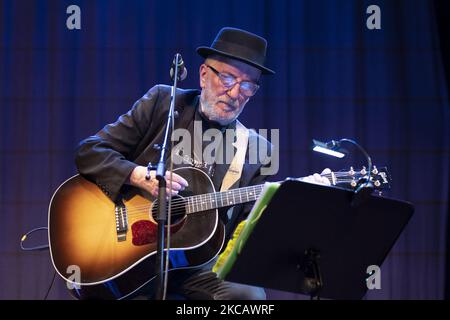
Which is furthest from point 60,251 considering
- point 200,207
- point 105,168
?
point 200,207

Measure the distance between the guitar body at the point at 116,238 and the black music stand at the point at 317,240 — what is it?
2.55ft

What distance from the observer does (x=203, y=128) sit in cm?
367

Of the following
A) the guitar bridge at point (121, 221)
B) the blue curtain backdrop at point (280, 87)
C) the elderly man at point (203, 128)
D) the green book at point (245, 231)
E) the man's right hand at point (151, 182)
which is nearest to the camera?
the green book at point (245, 231)

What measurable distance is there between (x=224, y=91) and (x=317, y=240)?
4.52ft

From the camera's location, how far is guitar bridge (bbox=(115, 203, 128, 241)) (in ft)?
10.6

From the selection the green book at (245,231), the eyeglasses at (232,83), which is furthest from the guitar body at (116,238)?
the green book at (245,231)

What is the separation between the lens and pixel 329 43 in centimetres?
466

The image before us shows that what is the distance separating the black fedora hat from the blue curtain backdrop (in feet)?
3.55

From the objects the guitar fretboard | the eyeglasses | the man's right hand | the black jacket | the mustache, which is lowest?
the guitar fretboard

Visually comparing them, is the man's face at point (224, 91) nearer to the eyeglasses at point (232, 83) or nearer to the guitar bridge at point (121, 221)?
the eyeglasses at point (232, 83)

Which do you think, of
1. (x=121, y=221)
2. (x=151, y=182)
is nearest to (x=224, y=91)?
(x=151, y=182)

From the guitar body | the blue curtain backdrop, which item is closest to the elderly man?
the guitar body

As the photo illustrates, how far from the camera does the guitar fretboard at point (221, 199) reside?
10.7 ft

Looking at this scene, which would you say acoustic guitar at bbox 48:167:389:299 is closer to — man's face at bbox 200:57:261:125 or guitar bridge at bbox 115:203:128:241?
guitar bridge at bbox 115:203:128:241
